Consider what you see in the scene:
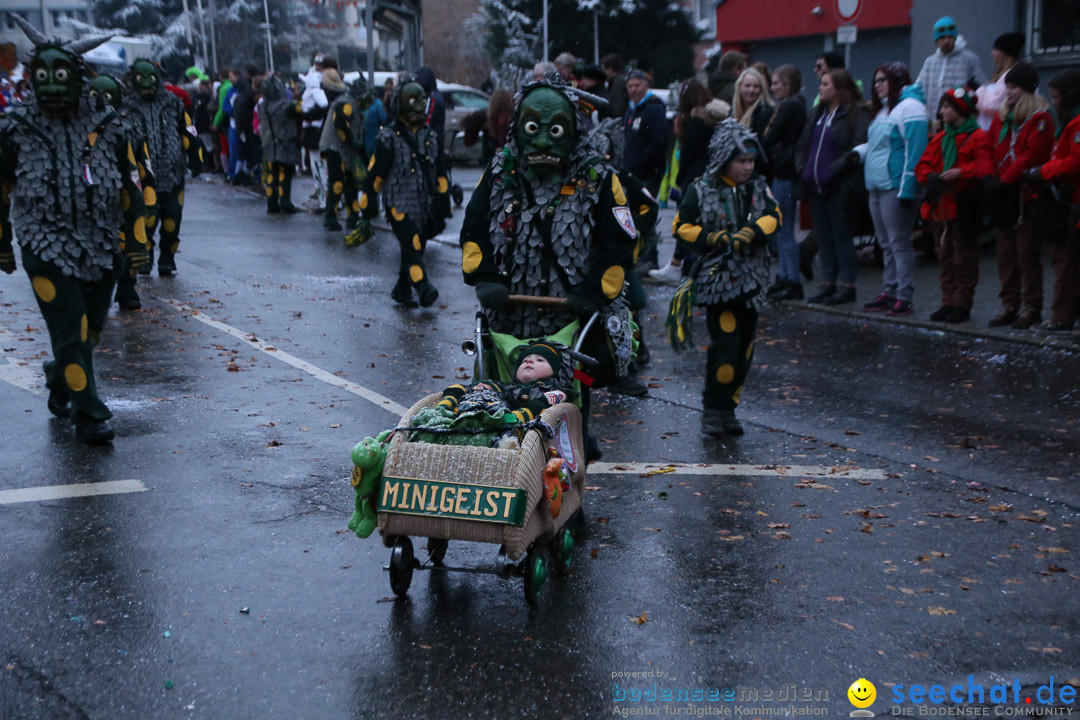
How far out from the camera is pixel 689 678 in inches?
163

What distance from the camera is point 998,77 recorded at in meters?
11.0

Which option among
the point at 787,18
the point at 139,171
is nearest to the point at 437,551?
the point at 139,171

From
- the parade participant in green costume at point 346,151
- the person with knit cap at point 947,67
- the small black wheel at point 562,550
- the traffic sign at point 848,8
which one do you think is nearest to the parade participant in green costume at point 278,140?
the parade participant in green costume at point 346,151

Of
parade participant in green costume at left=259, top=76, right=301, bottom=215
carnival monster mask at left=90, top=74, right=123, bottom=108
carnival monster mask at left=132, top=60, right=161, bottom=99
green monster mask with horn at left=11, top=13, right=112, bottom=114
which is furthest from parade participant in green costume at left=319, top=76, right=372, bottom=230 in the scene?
green monster mask with horn at left=11, top=13, right=112, bottom=114

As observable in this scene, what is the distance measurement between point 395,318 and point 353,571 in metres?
6.14

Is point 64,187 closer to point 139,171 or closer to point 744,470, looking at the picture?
point 139,171

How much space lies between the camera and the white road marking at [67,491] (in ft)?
19.9

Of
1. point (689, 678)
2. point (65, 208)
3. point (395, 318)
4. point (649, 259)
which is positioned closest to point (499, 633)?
point (689, 678)

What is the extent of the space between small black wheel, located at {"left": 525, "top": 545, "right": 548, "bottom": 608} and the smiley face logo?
1250 millimetres

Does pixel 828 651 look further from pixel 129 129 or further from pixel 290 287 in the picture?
pixel 290 287

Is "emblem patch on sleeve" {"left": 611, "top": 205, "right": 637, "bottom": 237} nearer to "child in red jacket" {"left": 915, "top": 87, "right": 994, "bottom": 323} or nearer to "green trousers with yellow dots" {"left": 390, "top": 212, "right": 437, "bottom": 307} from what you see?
"child in red jacket" {"left": 915, "top": 87, "right": 994, "bottom": 323}

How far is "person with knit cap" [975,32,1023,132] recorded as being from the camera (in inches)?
424

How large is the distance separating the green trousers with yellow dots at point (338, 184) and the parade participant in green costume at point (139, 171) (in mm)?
5180

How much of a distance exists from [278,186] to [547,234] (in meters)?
14.8
